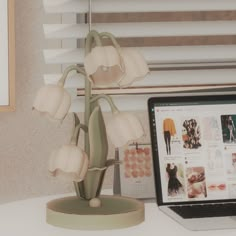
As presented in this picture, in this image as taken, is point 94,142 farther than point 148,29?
No

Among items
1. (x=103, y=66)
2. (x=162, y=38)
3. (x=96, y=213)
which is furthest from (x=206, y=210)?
(x=162, y=38)

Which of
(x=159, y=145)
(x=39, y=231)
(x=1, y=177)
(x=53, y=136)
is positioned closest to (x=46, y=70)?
(x=53, y=136)

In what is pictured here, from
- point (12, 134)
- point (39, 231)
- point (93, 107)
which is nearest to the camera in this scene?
point (39, 231)

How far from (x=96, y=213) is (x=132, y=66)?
11.0 inches

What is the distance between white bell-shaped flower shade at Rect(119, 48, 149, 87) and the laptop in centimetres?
14

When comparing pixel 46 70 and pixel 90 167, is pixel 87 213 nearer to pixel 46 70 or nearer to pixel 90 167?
pixel 90 167

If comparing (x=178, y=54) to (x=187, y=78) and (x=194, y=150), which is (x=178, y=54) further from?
(x=194, y=150)

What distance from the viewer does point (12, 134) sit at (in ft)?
4.81

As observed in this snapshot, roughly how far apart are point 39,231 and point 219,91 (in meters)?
0.69

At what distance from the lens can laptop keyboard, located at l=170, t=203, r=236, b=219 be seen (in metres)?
1.11

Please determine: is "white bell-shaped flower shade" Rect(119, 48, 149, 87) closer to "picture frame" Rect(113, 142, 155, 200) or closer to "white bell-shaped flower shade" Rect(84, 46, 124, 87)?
"white bell-shaped flower shade" Rect(84, 46, 124, 87)

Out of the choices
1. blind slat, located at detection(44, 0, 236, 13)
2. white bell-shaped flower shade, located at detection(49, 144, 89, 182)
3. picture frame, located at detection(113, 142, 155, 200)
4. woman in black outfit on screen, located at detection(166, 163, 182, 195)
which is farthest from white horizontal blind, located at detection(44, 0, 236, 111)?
Answer: white bell-shaped flower shade, located at detection(49, 144, 89, 182)

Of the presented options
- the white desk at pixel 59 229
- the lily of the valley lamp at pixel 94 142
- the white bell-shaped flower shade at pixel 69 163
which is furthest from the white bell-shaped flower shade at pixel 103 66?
the white desk at pixel 59 229

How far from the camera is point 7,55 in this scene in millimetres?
1418
